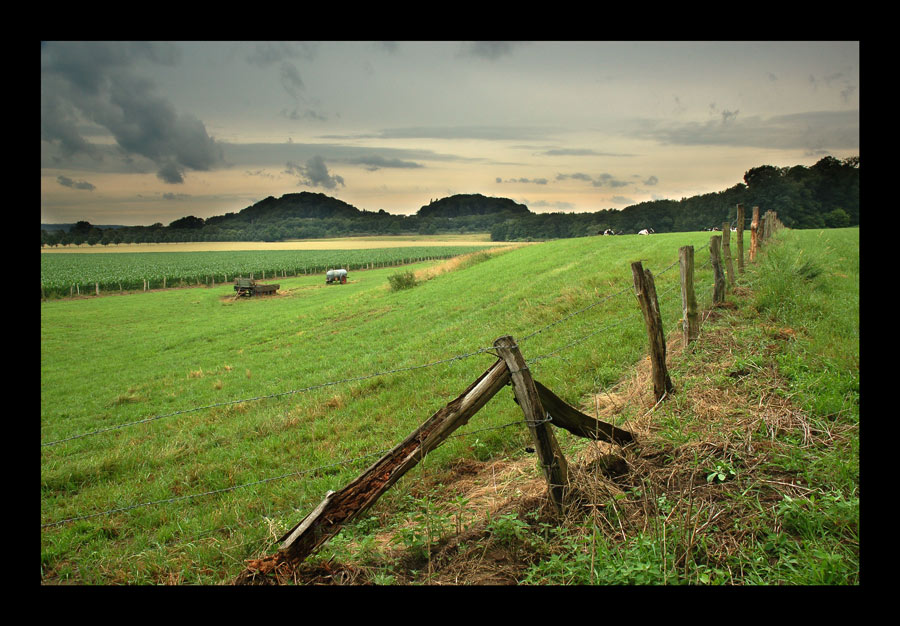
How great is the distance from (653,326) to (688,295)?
84.2 inches

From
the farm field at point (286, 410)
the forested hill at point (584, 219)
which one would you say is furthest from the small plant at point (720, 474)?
the forested hill at point (584, 219)

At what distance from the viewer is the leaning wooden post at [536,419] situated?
150 inches

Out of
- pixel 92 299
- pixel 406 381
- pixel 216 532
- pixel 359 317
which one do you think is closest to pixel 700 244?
pixel 359 317

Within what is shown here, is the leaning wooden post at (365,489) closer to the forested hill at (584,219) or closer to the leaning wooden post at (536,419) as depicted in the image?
the leaning wooden post at (536,419)

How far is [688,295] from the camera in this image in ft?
25.0

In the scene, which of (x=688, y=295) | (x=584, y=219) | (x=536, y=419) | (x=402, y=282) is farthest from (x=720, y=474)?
(x=584, y=219)

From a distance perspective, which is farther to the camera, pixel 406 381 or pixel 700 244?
pixel 700 244

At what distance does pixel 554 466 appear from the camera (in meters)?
4.03

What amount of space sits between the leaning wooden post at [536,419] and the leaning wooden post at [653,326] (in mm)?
2522

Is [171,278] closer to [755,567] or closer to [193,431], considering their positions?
[193,431]

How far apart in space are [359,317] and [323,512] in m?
20.5

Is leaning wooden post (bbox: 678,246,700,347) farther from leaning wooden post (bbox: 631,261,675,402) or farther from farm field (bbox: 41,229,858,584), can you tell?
leaning wooden post (bbox: 631,261,675,402)

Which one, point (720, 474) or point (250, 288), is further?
point (250, 288)

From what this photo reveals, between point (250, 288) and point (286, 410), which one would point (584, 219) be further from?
point (286, 410)
